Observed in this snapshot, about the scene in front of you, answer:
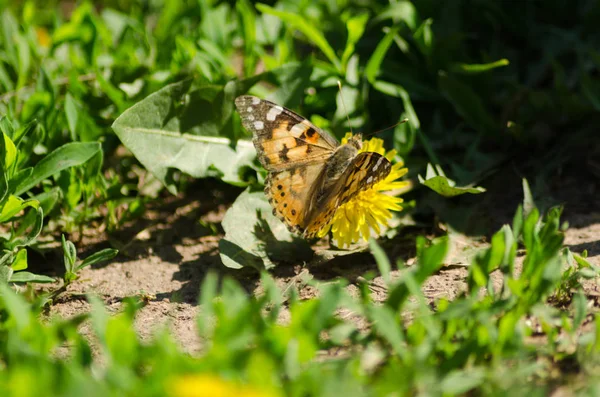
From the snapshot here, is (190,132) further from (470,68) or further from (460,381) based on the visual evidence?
(460,381)

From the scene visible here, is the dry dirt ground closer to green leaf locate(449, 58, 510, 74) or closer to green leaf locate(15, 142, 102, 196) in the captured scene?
green leaf locate(15, 142, 102, 196)

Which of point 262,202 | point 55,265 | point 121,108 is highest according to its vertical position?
point 121,108

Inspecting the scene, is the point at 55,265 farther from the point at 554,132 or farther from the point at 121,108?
the point at 554,132

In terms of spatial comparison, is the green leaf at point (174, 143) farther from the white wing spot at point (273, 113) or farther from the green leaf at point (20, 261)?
the green leaf at point (20, 261)

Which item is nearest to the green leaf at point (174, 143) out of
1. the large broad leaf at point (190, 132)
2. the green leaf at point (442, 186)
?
the large broad leaf at point (190, 132)

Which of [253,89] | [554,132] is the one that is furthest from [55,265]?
[554,132]

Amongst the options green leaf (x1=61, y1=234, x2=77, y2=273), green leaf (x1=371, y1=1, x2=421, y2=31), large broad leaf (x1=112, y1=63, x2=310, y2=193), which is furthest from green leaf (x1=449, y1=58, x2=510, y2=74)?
green leaf (x1=61, y1=234, x2=77, y2=273)
